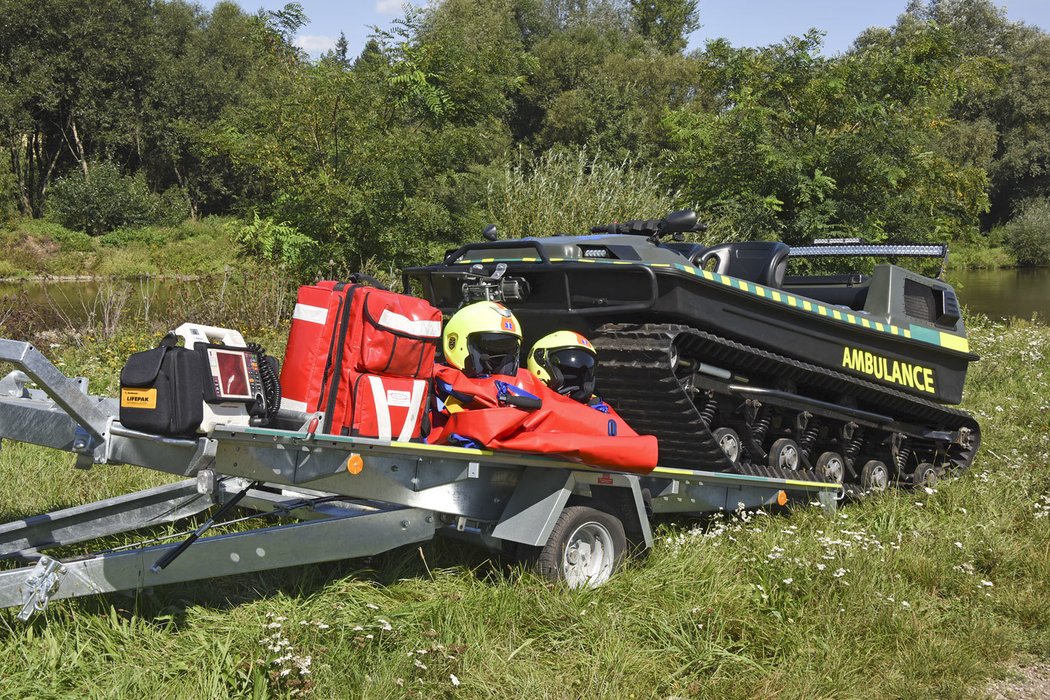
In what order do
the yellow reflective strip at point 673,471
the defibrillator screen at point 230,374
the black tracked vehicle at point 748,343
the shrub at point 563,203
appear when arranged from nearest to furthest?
the defibrillator screen at point 230,374, the yellow reflective strip at point 673,471, the black tracked vehicle at point 748,343, the shrub at point 563,203

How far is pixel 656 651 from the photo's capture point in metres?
4.10

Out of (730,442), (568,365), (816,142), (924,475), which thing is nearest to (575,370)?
(568,365)

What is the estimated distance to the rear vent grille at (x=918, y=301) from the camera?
700 cm

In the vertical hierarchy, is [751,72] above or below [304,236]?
above

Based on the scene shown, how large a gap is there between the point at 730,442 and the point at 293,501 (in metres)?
2.70

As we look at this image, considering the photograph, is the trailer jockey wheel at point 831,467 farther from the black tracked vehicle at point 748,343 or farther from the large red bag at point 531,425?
the large red bag at point 531,425

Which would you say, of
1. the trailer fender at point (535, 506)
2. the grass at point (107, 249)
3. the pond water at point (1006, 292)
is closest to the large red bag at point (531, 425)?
the trailer fender at point (535, 506)

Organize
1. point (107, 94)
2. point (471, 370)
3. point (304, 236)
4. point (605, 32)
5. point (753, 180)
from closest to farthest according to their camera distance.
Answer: point (471, 370), point (304, 236), point (753, 180), point (107, 94), point (605, 32)

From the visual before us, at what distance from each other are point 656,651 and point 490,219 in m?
10.5


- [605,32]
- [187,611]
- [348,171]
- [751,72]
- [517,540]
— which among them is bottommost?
[187,611]

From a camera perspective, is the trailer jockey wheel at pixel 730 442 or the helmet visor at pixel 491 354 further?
the trailer jockey wheel at pixel 730 442

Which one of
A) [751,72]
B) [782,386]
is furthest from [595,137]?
[782,386]

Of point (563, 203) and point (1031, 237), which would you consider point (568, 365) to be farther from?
point (1031, 237)

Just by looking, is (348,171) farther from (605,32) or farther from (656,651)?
(605,32)
